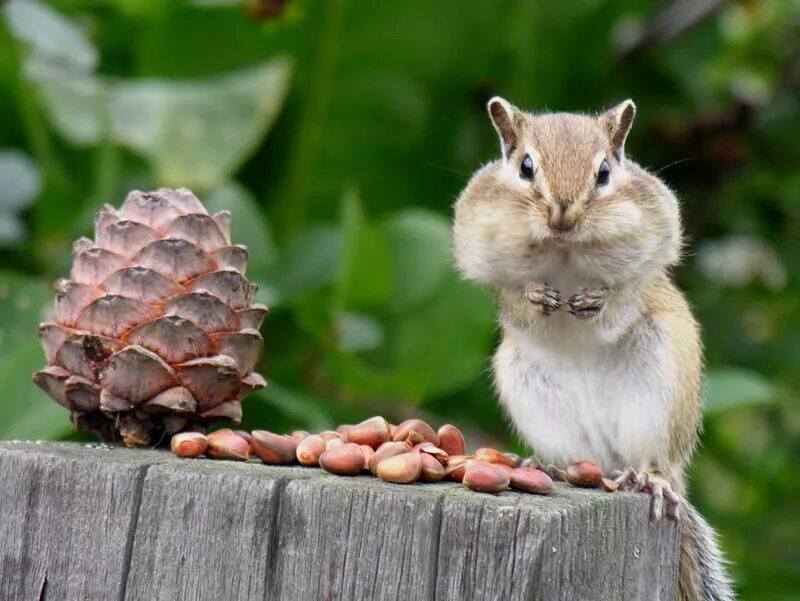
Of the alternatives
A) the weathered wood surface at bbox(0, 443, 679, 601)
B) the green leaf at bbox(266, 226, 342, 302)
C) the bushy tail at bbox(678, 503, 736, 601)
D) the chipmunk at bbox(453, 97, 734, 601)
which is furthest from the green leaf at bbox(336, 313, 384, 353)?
the weathered wood surface at bbox(0, 443, 679, 601)

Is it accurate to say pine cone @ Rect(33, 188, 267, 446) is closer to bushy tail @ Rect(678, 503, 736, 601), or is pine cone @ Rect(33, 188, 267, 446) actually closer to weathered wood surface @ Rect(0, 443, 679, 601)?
weathered wood surface @ Rect(0, 443, 679, 601)

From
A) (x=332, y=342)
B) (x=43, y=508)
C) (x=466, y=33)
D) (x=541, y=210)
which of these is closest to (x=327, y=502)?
(x=43, y=508)

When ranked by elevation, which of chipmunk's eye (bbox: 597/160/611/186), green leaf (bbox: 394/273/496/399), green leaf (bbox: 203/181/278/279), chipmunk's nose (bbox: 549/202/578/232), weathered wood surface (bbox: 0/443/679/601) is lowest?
weathered wood surface (bbox: 0/443/679/601)

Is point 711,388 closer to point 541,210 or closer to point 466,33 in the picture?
point 541,210

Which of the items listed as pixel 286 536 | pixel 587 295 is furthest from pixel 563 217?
pixel 286 536

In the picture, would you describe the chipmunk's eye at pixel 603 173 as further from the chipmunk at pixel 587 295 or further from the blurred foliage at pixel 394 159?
the blurred foliage at pixel 394 159

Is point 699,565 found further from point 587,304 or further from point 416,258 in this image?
point 416,258

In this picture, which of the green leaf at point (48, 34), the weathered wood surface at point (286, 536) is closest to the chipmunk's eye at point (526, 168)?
the weathered wood surface at point (286, 536)
